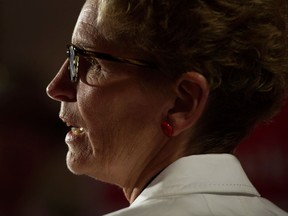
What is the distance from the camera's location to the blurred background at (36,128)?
327 cm

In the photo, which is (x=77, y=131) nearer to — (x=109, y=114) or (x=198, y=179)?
(x=109, y=114)

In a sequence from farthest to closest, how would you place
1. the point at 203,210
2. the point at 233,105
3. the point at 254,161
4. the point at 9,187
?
the point at 9,187 → the point at 254,161 → the point at 233,105 → the point at 203,210

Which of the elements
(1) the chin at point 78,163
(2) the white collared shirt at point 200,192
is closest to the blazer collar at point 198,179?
(2) the white collared shirt at point 200,192

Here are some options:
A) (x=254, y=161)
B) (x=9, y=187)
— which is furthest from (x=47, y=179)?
(x=254, y=161)

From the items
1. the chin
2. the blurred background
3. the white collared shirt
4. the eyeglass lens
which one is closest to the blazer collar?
the white collared shirt

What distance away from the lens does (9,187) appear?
329 centimetres

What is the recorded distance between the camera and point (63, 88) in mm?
1281

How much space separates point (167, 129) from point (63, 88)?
0.24 m

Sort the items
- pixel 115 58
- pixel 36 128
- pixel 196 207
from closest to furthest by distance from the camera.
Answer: pixel 196 207 → pixel 115 58 → pixel 36 128

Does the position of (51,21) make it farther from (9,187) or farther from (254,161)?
(254,161)

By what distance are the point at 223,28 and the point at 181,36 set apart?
0.24 ft

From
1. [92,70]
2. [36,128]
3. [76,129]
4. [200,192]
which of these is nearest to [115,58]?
[92,70]

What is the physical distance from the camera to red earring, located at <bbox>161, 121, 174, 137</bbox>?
119 cm

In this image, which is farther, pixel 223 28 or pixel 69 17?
pixel 69 17
